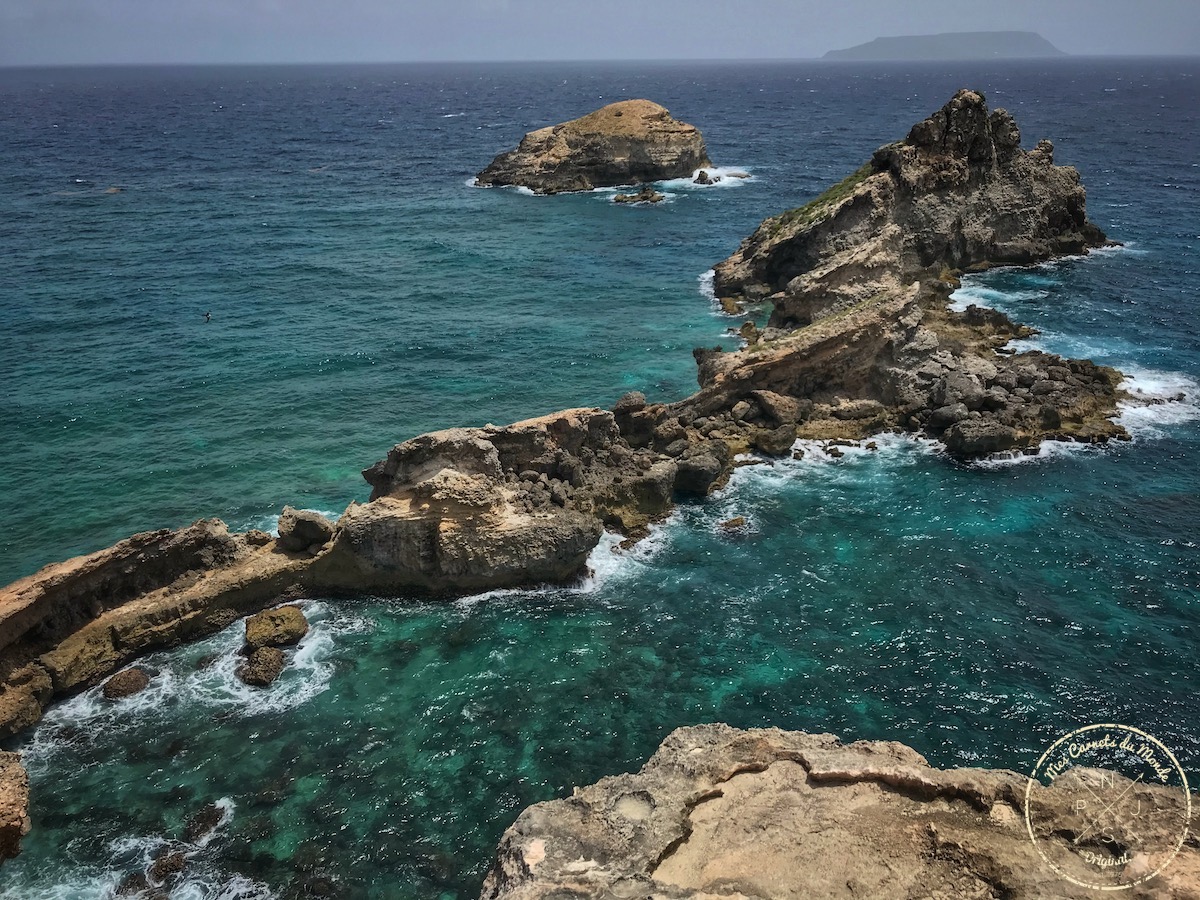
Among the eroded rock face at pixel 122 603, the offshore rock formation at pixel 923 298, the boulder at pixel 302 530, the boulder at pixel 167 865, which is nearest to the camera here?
the boulder at pixel 167 865

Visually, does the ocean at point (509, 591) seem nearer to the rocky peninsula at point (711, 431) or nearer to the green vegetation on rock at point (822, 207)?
the rocky peninsula at point (711, 431)

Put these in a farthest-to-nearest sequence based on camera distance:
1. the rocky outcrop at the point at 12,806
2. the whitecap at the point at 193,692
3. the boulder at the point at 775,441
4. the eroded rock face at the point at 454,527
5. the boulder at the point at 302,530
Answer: the boulder at the point at 775,441 < the boulder at the point at 302,530 < the eroded rock face at the point at 454,527 < the whitecap at the point at 193,692 < the rocky outcrop at the point at 12,806

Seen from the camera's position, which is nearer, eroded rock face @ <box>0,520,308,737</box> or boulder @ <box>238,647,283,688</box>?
eroded rock face @ <box>0,520,308,737</box>

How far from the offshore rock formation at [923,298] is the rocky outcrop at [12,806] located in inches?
1403

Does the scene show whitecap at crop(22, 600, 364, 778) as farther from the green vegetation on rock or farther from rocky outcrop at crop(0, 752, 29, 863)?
the green vegetation on rock

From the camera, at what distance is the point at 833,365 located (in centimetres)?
5050

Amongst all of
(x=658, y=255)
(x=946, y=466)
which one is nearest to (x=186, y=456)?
(x=946, y=466)

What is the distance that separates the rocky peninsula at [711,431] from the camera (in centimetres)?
3297

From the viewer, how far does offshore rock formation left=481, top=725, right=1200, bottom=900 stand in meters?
15.4

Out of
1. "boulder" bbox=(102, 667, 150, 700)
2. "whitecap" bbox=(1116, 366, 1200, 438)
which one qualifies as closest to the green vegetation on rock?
"whitecap" bbox=(1116, 366, 1200, 438)

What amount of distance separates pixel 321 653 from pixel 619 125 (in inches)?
4279

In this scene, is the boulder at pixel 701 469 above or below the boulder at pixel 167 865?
above

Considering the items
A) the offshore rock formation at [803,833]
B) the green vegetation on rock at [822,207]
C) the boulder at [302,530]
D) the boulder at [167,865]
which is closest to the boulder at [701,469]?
the boulder at [302,530]

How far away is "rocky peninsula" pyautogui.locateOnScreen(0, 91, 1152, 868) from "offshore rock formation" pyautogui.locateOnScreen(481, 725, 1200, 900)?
1802 cm
